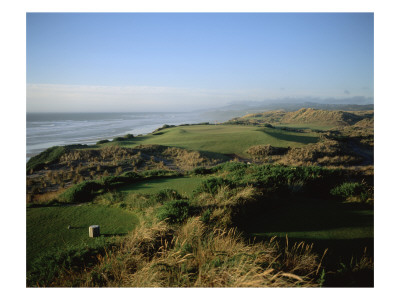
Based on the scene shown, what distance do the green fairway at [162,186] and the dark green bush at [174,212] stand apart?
137cm

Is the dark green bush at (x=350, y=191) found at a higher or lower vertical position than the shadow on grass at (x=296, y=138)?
lower

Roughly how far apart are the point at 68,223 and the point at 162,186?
2.55 metres

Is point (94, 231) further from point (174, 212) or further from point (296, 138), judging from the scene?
point (296, 138)

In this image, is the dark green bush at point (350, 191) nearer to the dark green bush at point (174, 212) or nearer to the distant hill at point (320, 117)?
the dark green bush at point (174, 212)

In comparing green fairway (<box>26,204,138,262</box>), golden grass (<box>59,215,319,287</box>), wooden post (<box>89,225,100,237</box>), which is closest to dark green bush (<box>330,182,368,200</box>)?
golden grass (<box>59,215,319,287</box>)

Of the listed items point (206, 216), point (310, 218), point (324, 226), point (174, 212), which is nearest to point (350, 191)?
point (310, 218)

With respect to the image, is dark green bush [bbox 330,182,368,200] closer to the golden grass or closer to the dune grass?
the dune grass

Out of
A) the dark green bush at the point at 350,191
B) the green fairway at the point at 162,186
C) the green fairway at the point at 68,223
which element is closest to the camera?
the green fairway at the point at 68,223

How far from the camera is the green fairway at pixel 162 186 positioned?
18.1 ft

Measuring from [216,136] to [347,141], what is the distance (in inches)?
267

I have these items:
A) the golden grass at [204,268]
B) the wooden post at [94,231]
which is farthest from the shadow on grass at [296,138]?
the wooden post at [94,231]

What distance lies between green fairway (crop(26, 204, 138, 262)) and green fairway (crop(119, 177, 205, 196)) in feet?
4.18

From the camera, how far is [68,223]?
3750mm
